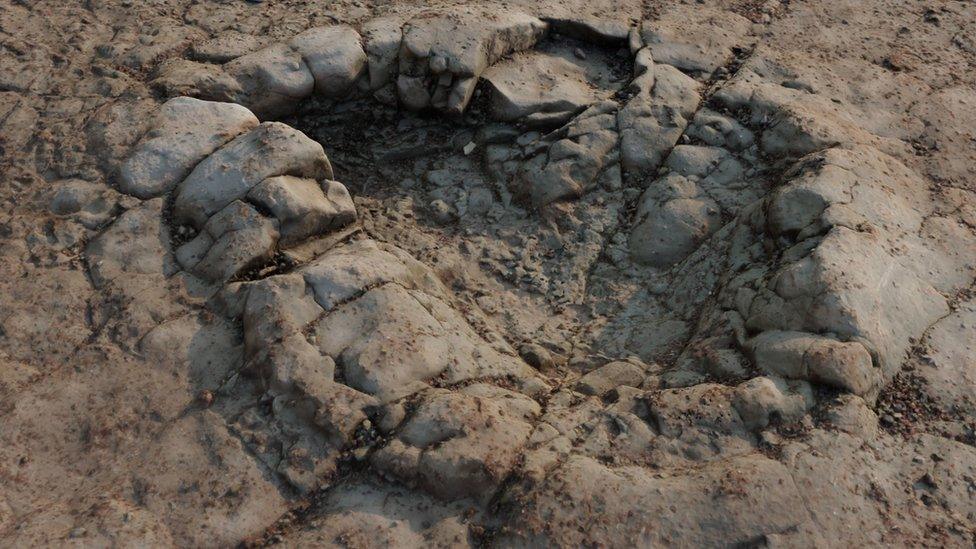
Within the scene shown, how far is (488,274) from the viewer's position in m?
3.90

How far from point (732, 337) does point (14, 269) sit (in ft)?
9.80

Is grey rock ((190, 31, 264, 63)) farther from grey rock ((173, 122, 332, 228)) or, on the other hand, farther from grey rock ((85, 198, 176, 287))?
grey rock ((85, 198, 176, 287))

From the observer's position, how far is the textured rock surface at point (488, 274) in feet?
8.61

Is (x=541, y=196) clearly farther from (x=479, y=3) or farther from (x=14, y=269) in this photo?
(x=14, y=269)

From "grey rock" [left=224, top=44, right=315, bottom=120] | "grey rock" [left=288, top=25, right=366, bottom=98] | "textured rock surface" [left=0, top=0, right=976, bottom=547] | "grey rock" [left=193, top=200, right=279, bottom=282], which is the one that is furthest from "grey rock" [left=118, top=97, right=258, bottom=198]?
"grey rock" [left=288, top=25, right=366, bottom=98]

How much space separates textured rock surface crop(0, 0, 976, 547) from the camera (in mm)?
2625

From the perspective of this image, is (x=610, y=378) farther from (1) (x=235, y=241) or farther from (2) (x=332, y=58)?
(2) (x=332, y=58)

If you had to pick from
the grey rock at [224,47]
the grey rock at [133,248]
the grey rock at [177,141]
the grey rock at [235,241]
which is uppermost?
the grey rock at [224,47]

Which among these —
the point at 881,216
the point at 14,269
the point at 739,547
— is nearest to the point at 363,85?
the point at 14,269

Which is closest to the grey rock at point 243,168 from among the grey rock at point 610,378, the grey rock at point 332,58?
the grey rock at point 332,58

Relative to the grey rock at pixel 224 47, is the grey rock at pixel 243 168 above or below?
below

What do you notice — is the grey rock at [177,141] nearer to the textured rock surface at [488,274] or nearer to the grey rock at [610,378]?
the textured rock surface at [488,274]

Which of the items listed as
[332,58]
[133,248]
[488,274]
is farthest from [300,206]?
[332,58]

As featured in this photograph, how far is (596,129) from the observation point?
4.18 metres
